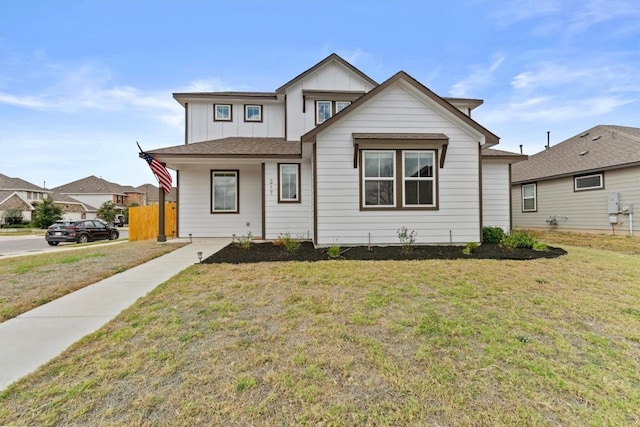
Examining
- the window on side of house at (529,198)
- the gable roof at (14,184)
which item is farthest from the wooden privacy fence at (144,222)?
the gable roof at (14,184)

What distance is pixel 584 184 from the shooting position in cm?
1412

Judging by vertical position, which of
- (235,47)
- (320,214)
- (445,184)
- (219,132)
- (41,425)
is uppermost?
(235,47)

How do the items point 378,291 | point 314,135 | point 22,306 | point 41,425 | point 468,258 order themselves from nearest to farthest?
point 41,425 → point 22,306 → point 378,291 → point 468,258 → point 314,135

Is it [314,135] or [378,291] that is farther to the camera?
[314,135]

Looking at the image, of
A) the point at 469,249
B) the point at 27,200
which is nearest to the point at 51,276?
the point at 469,249

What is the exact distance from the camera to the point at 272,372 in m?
2.54

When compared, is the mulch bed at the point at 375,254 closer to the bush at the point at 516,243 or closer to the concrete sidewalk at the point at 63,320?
the bush at the point at 516,243

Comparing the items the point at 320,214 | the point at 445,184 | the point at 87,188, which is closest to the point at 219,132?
the point at 320,214

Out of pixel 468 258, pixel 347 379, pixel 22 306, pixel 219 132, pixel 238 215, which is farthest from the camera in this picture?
pixel 219 132

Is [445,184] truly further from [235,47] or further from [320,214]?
[235,47]

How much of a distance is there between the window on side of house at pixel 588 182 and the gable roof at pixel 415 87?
353 inches

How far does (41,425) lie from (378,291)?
4065mm

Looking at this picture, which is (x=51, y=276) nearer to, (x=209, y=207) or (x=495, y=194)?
(x=209, y=207)

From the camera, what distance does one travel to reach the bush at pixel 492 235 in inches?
376
